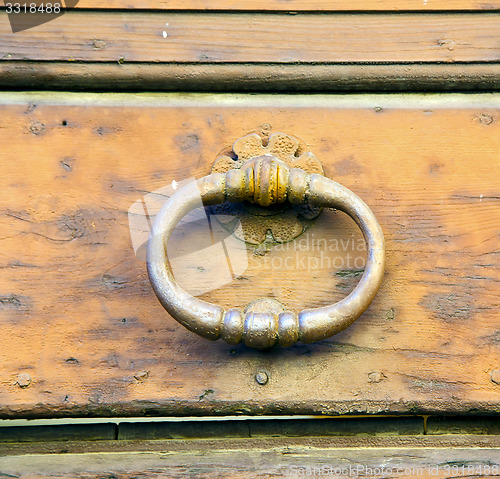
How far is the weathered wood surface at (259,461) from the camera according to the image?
0.59 metres

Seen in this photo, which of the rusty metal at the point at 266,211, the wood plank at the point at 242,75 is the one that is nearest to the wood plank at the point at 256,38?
the wood plank at the point at 242,75

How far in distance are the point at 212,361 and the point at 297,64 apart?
35 cm

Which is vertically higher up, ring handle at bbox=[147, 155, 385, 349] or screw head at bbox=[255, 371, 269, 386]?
ring handle at bbox=[147, 155, 385, 349]

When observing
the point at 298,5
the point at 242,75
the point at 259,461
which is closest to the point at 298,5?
the point at 298,5

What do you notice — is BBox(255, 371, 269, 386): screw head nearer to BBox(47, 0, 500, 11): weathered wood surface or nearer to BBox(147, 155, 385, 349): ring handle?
BBox(147, 155, 385, 349): ring handle

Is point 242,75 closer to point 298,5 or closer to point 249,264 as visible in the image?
point 298,5

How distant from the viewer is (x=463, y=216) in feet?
2.13

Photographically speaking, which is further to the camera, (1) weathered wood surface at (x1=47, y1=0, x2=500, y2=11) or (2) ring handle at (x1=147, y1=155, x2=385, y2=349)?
(1) weathered wood surface at (x1=47, y1=0, x2=500, y2=11)

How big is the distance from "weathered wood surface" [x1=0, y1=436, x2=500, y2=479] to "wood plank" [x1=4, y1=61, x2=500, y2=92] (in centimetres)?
41

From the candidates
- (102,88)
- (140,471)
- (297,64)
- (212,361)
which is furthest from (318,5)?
(140,471)

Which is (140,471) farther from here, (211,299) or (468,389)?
(468,389)

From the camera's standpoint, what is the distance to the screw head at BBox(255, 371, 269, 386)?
604mm

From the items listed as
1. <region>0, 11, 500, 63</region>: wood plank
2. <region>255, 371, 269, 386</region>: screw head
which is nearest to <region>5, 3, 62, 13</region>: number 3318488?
<region>0, 11, 500, 63</region>: wood plank

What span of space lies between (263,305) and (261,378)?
0.08 meters
